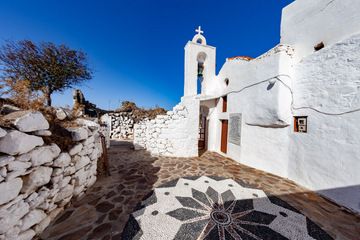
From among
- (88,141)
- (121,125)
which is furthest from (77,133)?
(121,125)

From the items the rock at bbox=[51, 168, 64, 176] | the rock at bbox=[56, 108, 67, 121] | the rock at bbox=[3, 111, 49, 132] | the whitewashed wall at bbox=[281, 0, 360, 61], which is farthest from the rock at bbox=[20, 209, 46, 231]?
the whitewashed wall at bbox=[281, 0, 360, 61]

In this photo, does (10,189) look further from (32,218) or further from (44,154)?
(32,218)

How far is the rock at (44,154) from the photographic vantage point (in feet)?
6.04

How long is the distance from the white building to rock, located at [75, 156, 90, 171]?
372 centimetres

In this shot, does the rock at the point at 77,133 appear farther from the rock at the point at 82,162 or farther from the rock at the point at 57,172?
the rock at the point at 57,172

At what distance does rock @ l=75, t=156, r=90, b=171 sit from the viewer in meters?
2.87

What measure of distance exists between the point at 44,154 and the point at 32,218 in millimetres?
901

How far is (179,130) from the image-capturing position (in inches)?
253

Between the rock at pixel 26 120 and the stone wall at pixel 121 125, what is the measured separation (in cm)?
1006

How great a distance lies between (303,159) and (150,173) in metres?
5.12

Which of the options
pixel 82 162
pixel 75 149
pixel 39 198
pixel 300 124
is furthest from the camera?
pixel 300 124

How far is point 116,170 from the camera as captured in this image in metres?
4.65

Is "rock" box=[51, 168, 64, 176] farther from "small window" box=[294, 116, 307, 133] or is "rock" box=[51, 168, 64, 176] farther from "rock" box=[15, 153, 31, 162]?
"small window" box=[294, 116, 307, 133]

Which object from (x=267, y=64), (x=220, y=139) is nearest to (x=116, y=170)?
(x=220, y=139)
